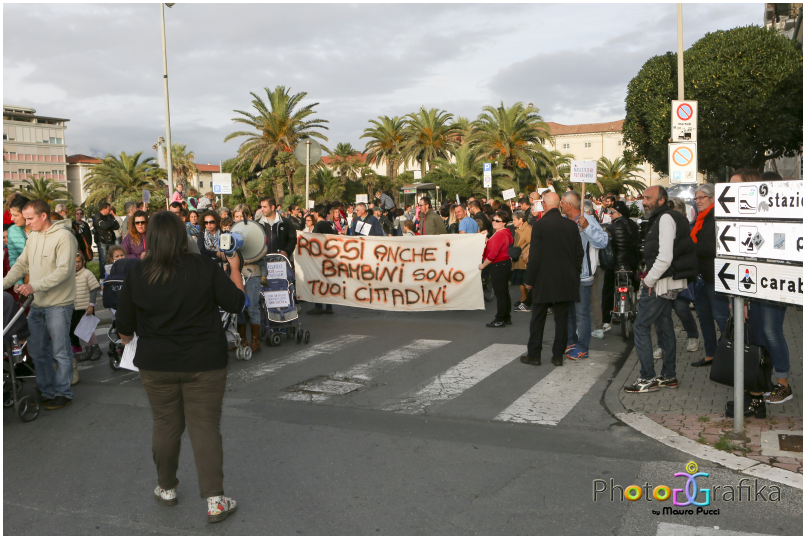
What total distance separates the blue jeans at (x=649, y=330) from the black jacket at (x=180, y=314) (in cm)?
401

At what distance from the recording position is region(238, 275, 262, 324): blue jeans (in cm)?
849

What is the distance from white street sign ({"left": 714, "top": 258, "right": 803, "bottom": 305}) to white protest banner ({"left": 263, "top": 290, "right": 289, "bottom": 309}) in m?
5.36

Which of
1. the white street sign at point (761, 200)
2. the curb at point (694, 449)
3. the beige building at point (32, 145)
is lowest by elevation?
the curb at point (694, 449)

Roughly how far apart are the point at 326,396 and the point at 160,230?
10.3 feet

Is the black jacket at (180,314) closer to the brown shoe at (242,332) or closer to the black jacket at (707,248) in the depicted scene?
the brown shoe at (242,332)

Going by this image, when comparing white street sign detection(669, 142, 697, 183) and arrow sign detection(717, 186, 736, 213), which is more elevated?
white street sign detection(669, 142, 697, 183)

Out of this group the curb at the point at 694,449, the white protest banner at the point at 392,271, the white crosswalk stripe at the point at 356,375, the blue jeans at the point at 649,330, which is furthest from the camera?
the white protest banner at the point at 392,271

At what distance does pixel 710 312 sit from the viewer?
24.5 ft

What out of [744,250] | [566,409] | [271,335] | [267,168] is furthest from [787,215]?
[267,168]

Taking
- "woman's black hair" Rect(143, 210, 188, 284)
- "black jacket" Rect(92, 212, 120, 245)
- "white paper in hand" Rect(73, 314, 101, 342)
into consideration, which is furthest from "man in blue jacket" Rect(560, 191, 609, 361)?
"black jacket" Rect(92, 212, 120, 245)

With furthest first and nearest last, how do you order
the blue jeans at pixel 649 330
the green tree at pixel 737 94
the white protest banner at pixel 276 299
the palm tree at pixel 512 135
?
1. the palm tree at pixel 512 135
2. the green tree at pixel 737 94
3. the white protest banner at pixel 276 299
4. the blue jeans at pixel 649 330

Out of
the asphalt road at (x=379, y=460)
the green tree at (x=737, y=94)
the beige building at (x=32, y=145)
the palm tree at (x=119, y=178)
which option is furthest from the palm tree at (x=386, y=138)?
the beige building at (x=32, y=145)

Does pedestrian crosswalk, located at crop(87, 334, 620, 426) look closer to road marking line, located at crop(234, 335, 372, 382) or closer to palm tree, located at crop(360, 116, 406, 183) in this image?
road marking line, located at crop(234, 335, 372, 382)

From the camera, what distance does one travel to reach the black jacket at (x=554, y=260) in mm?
7648
